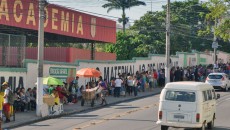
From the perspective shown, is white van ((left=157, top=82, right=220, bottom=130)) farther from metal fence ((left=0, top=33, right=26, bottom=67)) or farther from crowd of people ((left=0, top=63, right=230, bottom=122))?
metal fence ((left=0, top=33, right=26, bottom=67))

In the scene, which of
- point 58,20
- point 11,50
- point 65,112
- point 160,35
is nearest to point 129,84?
point 58,20

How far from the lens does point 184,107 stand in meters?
19.0

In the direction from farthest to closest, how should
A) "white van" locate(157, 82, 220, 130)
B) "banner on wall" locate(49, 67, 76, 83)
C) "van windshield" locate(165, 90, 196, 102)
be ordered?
"banner on wall" locate(49, 67, 76, 83)
"van windshield" locate(165, 90, 196, 102)
"white van" locate(157, 82, 220, 130)

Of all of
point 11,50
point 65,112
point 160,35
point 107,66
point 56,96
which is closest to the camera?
point 56,96

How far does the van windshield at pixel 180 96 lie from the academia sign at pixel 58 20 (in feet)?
43.9

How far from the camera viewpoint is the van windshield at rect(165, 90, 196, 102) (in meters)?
19.2

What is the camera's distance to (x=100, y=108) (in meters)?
29.4

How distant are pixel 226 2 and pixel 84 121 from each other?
18863mm

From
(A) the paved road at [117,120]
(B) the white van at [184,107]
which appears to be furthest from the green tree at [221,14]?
(B) the white van at [184,107]

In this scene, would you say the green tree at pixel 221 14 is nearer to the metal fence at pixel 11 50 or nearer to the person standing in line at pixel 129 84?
the person standing in line at pixel 129 84

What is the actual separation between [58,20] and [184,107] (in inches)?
772

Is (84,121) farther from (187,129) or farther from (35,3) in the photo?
(35,3)

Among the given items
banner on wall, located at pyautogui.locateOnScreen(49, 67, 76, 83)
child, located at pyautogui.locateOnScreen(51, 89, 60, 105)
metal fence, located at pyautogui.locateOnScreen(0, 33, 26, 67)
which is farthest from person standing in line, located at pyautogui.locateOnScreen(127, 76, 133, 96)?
child, located at pyautogui.locateOnScreen(51, 89, 60, 105)

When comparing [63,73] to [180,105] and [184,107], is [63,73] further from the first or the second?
[184,107]
